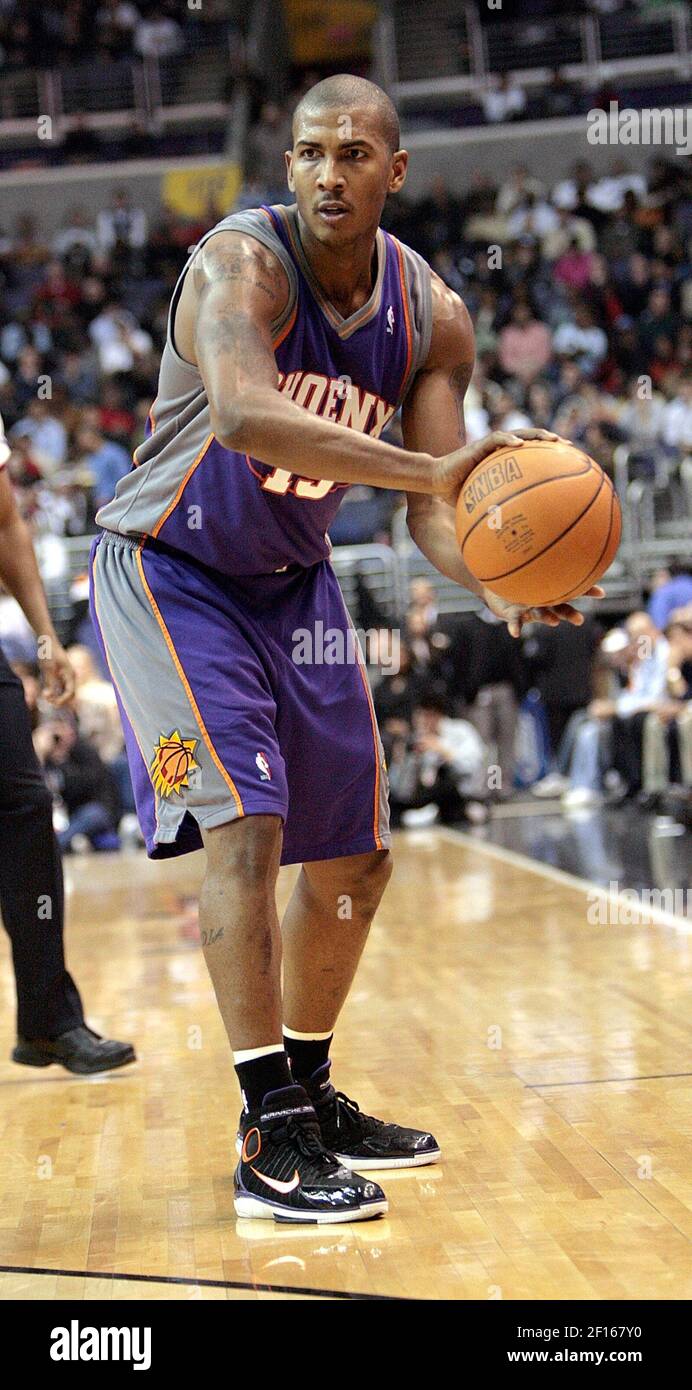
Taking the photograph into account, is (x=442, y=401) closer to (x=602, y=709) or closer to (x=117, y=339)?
(x=602, y=709)

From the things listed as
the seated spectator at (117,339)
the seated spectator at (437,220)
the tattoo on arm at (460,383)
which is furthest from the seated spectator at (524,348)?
the tattoo on arm at (460,383)

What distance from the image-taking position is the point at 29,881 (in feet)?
14.4

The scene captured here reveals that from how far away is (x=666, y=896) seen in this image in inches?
276

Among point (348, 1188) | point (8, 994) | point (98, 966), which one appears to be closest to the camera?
point (348, 1188)

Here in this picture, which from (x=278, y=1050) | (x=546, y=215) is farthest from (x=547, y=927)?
(x=546, y=215)

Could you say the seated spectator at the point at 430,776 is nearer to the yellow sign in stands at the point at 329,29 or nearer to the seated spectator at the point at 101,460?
the seated spectator at the point at 101,460

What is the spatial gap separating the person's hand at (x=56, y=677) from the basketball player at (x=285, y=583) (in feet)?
3.01

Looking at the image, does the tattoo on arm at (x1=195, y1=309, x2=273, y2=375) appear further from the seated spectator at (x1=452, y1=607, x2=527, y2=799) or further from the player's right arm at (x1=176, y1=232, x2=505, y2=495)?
the seated spectator at (x1=452, y1=607, x2=527, y2=799)

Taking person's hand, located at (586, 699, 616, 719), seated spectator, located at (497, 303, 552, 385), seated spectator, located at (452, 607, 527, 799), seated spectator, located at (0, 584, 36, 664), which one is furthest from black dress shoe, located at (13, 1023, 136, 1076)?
seated spectator, located at (497, 303, 552, 385)

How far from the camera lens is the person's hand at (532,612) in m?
3.15

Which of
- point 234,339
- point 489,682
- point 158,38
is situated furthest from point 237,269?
point 158,38

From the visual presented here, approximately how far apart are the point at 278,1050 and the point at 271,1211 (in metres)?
0.29

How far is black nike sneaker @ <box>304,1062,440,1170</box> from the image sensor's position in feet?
11.1
